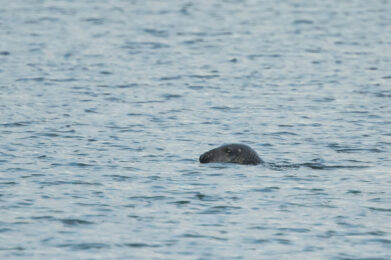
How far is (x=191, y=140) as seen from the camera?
79.2 ft

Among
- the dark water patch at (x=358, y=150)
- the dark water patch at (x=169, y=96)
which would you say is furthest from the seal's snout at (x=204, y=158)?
the dark water patch at (x=169, y=96)

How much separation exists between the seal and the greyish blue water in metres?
0.25

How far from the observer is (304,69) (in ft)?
118

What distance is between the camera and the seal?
Answer: 21.3 meters

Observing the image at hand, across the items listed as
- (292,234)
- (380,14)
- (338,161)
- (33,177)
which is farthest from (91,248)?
(380,14)

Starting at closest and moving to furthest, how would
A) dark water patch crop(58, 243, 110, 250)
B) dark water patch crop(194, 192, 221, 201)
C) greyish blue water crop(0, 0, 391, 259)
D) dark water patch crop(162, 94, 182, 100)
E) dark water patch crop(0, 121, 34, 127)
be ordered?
dark water patch crop(58, 243, 110, 250), greyish blue water crop(0, 0, 391, 259), dark water patch crop(194, 192, 221, 201), dark water patch crop(0, 121, 34, 127), dark water patch crop(162, 94, 182, 100)

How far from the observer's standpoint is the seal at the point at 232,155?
21.3 metres

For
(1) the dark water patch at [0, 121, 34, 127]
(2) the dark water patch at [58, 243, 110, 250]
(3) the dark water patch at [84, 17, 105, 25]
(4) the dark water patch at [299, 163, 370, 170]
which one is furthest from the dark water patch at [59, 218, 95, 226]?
(3) the dark water patch at [84, 17, 105, 25]

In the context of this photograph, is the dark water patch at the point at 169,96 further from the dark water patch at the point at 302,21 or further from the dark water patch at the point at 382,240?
the dark water patch at the point at 302,21

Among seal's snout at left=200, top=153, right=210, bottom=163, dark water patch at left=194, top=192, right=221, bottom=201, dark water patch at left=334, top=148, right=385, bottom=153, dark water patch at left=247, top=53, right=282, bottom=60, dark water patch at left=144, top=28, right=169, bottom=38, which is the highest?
dark water patch at left=144, top=28, right=169, bottom=38

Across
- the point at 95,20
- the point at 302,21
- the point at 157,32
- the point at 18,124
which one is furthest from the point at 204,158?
the point at 302,21

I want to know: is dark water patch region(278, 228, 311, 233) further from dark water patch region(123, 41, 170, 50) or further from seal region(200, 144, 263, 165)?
dark water patch region(123, 41, 170, 50)

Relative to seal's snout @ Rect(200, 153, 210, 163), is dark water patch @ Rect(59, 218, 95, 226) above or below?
above

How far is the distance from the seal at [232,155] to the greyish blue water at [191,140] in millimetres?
253
